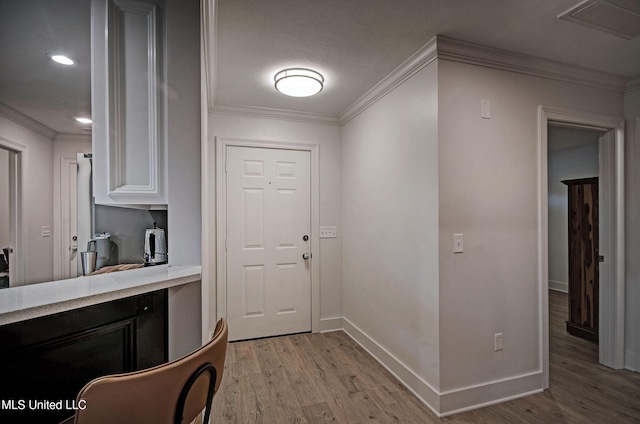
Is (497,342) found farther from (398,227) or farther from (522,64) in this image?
(522,64)

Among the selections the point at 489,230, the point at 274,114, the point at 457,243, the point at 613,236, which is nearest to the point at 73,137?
the point at 274,114

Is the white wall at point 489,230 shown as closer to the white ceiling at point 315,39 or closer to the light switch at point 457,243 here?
the light switch at point 457,243

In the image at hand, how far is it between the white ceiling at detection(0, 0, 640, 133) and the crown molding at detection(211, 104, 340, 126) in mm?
505

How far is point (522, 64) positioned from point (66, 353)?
299cm

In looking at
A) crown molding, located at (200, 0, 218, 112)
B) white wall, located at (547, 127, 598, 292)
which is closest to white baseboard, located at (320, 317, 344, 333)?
crown molding, located at (200, 0, 218, 112)

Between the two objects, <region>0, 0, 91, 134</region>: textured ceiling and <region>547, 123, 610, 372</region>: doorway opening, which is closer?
<region>0, 0, 91, 134</region>: textured ceiling

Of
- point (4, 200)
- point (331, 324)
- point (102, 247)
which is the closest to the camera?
point (4, 200)

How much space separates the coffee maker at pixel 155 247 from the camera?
1.75 meters

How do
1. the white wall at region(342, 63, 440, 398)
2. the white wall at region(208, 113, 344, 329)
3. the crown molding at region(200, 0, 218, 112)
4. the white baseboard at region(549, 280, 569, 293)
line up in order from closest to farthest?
the crown molding at region(200, 0, 218, 112), the white wall at region(342, 63, 440, 398), the white wall at region(208, 113, 344, 329), the white baseboard at region(549, 280, 569, 293)

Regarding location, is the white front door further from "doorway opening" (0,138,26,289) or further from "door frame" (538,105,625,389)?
"door frame" (538,105,625,389)

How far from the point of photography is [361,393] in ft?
7.30

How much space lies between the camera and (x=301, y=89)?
8.20ft

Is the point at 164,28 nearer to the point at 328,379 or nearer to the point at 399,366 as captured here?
the point at 328,379

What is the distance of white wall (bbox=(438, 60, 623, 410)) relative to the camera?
2.02 metres
